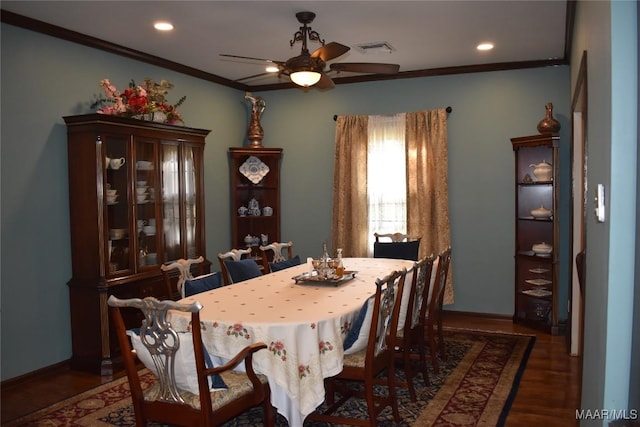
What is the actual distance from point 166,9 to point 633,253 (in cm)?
353

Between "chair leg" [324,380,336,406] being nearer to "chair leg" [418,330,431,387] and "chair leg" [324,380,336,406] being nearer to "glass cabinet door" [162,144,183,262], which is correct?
"chair leg" [418,330,431,387]

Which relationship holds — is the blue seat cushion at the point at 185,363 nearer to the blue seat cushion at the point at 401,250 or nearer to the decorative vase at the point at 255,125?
the blue seat cushion at the point at 401,250

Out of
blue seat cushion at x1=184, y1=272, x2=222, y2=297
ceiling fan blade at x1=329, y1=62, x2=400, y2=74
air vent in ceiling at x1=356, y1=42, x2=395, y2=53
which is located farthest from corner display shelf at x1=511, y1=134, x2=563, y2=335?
blue seat cushion at x1=184, y1=272, x2=222, y2=297

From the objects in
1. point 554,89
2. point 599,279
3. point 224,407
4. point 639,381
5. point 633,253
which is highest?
point 554,89

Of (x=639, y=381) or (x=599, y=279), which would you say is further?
(x=599, y=279)

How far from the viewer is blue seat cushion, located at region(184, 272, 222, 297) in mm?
3418

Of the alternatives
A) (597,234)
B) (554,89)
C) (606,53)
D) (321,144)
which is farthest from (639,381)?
(321,144)

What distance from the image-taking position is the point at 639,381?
1.66 meters

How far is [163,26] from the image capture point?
14.3 ft

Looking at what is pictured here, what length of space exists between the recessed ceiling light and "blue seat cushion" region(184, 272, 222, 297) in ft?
6.86

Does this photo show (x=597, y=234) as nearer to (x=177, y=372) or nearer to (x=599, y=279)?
(x=599, y=279)

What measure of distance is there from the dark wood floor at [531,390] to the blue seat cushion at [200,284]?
1.31m

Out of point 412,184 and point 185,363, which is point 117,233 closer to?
point 185,363

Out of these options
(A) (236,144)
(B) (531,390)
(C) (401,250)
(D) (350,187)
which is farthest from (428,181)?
(B) (531,390)
